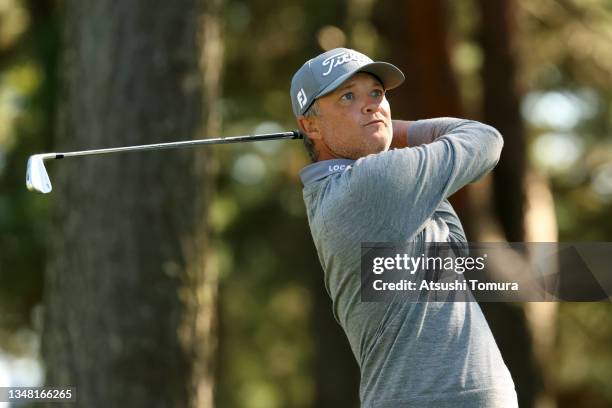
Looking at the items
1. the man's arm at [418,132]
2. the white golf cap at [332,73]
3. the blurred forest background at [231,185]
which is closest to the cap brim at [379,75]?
the white golf cap at [332,73]

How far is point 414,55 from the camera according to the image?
364 inches

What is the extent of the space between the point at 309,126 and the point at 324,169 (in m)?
0.19

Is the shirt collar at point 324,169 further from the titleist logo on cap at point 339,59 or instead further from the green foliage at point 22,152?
the green foliage at point 22,152

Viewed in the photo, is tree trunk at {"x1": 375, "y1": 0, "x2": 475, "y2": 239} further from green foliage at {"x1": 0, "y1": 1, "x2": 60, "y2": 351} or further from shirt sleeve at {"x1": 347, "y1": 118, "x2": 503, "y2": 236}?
shirt sleeve at {"x1": 347, "y1": 118, "x2": 503, "y2": 236}

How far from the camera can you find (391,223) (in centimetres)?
304

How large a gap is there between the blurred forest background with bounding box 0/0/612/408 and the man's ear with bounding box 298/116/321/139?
77.6 inches

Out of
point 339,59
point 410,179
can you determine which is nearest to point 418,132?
point 339,59

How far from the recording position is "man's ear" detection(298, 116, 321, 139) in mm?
3342

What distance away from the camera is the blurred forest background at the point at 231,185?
5258 millimetres

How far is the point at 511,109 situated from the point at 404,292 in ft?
22.1

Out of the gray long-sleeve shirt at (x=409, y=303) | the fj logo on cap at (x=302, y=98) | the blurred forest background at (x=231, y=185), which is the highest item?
the blurred forest background at (x=231, y=185)

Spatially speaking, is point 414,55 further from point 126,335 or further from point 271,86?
point 126,335

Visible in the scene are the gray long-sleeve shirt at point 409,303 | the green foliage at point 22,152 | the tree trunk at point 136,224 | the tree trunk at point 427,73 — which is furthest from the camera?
the green foliage at point 22,152

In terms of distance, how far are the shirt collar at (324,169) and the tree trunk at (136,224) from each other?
2.09 meters
